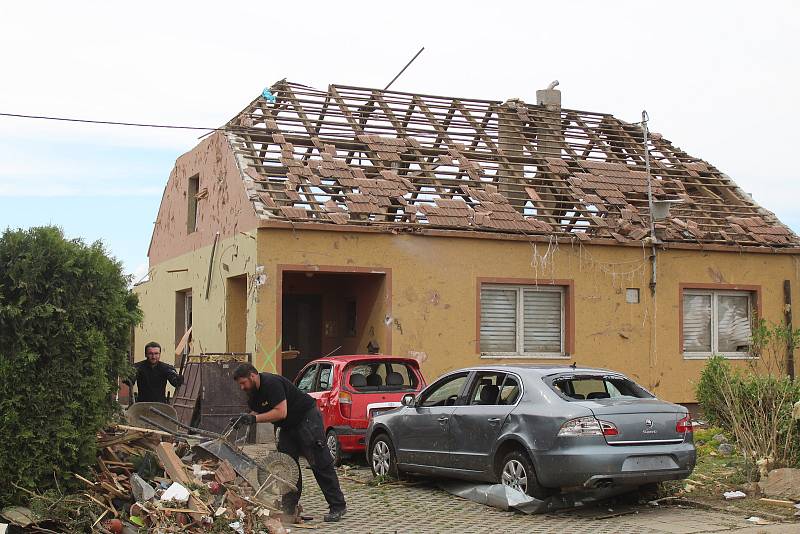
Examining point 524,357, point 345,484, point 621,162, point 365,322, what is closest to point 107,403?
point 345,484

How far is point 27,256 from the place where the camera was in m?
8.65

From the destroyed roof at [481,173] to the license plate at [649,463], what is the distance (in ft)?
26.5

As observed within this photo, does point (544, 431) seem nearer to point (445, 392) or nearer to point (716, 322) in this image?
point (445, 392)

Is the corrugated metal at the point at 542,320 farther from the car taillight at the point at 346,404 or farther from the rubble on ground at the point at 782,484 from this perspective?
the rubble on ground at the point at 782,484

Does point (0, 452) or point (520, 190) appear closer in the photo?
point (0, 452)

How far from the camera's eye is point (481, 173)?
19000mm

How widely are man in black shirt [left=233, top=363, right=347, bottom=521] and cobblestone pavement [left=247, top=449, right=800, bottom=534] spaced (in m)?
0.28

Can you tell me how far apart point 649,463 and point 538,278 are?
8483 millimetres

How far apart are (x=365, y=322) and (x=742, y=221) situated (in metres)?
8.26

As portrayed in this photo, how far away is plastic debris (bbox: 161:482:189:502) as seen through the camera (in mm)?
8469

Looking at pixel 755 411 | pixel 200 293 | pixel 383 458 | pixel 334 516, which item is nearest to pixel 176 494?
pixel 334 516

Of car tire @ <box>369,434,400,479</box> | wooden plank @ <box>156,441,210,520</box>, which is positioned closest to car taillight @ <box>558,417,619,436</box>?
car tire @ <box>369,434,400,479</box>

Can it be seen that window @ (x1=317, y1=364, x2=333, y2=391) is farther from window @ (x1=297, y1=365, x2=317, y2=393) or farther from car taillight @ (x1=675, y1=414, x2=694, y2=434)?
car taillight @ (x1=675, y1=414, x2=694, y2=434)

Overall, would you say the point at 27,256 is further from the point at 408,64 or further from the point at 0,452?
the point at 408,64
